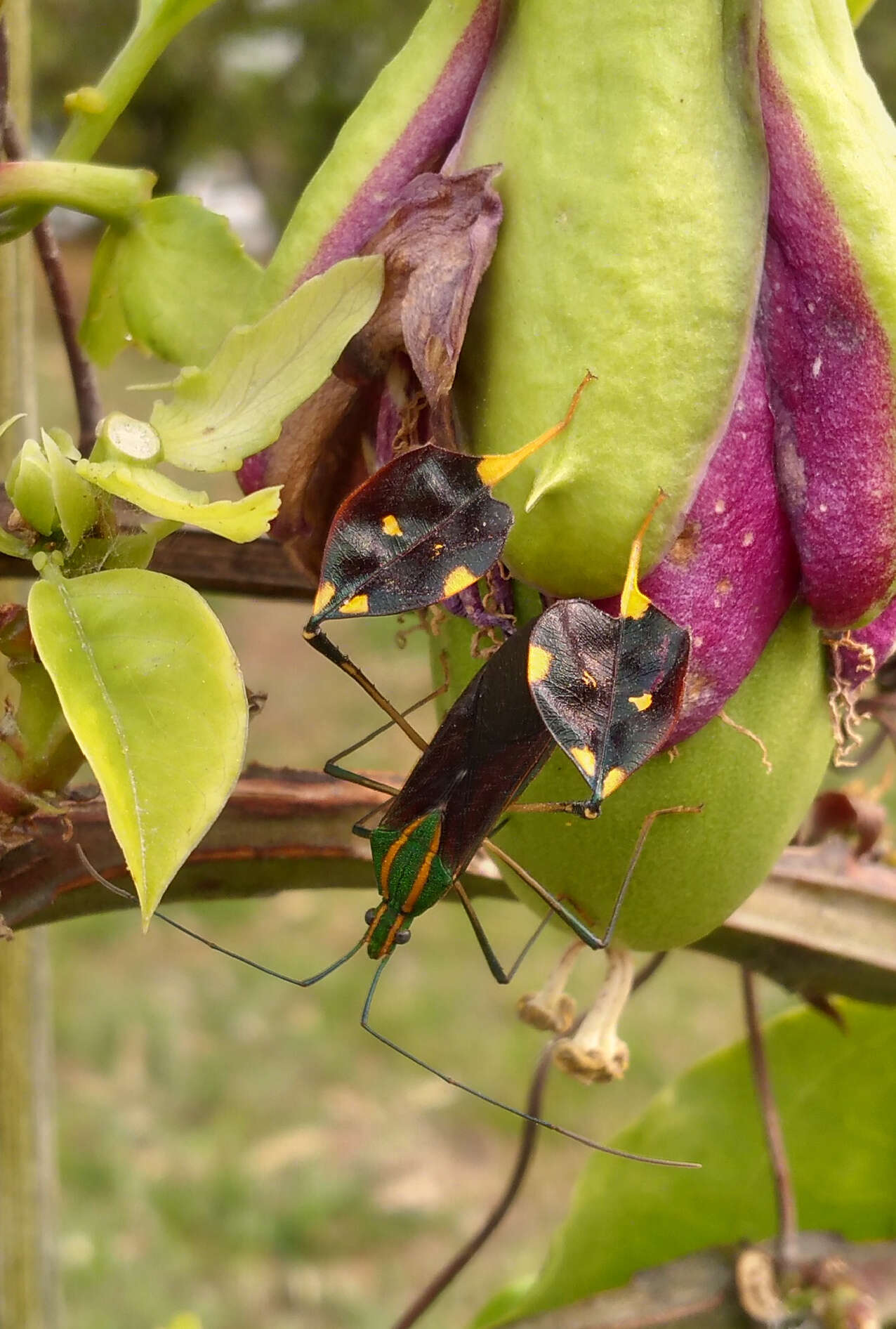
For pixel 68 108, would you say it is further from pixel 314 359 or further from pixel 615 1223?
pixel 615 1223

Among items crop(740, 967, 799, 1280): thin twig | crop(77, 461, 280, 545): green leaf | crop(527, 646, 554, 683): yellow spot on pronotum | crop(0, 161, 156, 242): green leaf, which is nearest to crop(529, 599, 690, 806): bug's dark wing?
crop(527, 646, 554, 683): yellow spot on pronotum

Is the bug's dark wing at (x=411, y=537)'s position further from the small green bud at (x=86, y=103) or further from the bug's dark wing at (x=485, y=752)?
the small green bud at (x=86, y=103)

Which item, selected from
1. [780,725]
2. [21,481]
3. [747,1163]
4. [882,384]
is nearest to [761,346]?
[882,384]

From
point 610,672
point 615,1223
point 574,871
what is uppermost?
point 610,672

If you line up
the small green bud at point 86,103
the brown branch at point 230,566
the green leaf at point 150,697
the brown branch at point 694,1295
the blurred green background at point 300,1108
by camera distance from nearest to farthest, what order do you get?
the green leaf at point 150,697
the small green bud at point 86,103
the brown branch at point 230,566
the brown branch at point 694,1295
the blurred green background at point 300,1108

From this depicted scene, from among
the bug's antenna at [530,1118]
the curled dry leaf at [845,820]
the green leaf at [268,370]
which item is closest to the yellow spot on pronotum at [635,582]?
the green leaf at [268,370]
